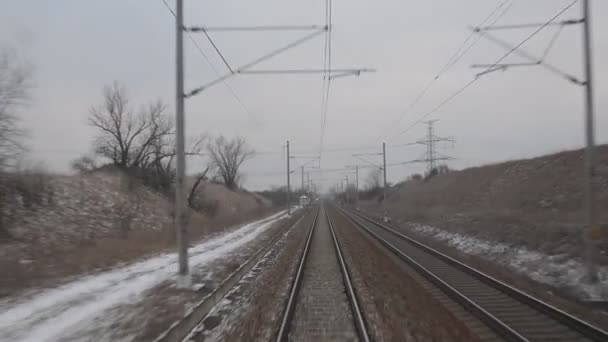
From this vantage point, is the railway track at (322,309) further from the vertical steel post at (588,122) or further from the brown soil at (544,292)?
the vertical steel post at (588,122)

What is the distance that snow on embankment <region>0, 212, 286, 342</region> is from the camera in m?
6.62

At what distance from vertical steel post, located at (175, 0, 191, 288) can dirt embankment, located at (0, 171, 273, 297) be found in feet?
13.0

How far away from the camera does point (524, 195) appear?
27.4 metres

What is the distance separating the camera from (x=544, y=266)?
11.6m

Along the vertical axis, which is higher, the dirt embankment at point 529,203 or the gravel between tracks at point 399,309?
the dirt embankment at point 529,203

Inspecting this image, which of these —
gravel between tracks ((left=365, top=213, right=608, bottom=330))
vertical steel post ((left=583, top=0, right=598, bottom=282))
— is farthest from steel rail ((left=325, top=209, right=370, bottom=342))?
vertical steel post ((left=583, top=0, right=598, bottom=282))

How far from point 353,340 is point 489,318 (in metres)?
2.94

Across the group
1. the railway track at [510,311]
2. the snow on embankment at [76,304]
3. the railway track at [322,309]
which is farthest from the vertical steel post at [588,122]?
the snow on embankment at [76,304]

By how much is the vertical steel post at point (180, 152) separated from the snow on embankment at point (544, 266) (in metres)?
10.1

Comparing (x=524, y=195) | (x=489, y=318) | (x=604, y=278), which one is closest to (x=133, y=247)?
(x=489, y=318)

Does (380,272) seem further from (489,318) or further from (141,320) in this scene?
Result: (141,320)

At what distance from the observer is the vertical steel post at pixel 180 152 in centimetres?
971

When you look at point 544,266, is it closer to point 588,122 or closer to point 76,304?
point 588,122

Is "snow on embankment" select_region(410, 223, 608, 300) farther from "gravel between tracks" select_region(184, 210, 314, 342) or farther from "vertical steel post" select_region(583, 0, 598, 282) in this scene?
"gravel between tracks" select_region(184, 210, 314, 342)
